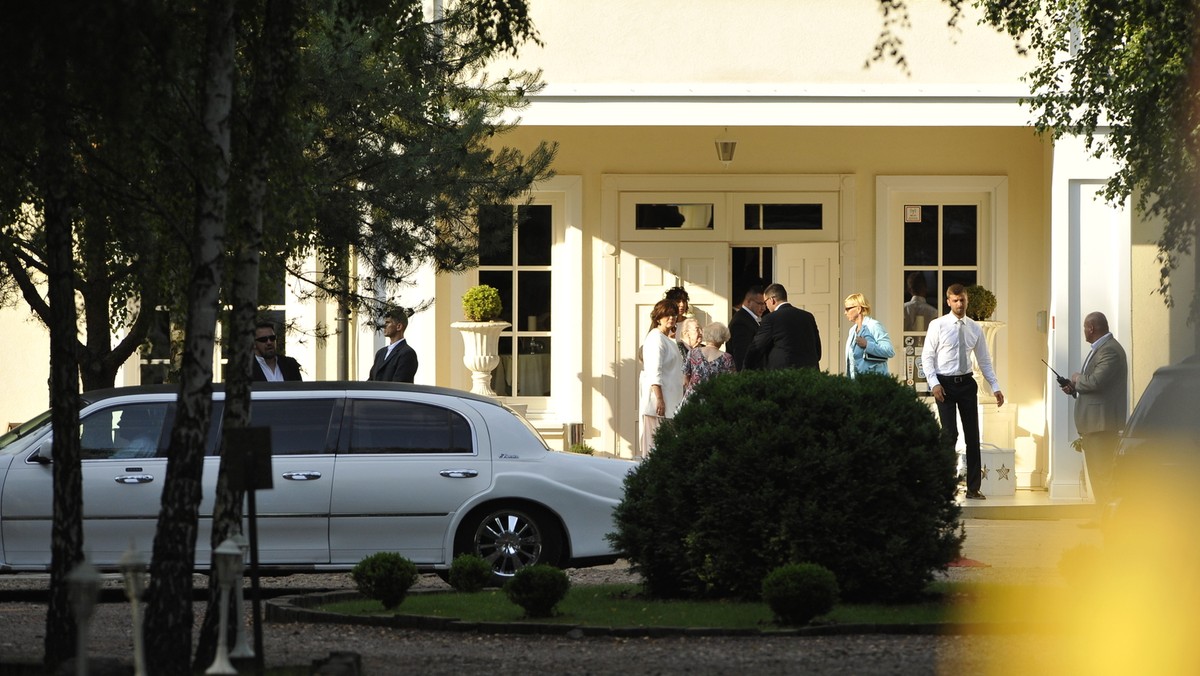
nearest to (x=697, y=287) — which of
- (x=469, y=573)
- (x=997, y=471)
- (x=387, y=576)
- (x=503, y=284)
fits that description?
(x=503, y=284)

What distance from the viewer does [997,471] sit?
16594mm

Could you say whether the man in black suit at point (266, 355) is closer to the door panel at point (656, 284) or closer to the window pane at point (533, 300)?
the window pane at point (533, 300)

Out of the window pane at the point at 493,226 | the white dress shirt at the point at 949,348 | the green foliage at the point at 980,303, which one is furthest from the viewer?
the green foliage at the point at 980,303

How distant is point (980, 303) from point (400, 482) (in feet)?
28.8

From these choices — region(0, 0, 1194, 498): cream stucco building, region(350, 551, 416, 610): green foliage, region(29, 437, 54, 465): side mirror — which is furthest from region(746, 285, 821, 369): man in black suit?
region(29, 437, 54, 465): side mirror

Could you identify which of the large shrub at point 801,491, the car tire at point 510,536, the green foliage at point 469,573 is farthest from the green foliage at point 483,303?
the large shrub at point 801,491

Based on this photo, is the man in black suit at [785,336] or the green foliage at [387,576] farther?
the man in black suit at [785,336]

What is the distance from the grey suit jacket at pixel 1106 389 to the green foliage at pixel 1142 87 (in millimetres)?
1563

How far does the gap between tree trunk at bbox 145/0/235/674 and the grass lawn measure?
7.04ft

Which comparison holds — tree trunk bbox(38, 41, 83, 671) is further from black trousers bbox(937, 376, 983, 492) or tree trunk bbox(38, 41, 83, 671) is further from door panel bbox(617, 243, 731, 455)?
door panel bbox(617, 243, 731, 455)

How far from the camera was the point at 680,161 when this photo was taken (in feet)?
61.1

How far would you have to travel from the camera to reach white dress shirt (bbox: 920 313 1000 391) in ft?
51.7

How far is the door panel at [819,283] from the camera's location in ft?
60.8

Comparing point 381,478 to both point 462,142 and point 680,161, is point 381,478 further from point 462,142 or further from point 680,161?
point 680,161
